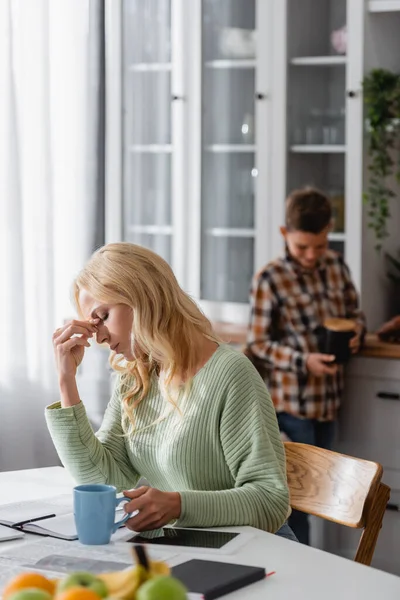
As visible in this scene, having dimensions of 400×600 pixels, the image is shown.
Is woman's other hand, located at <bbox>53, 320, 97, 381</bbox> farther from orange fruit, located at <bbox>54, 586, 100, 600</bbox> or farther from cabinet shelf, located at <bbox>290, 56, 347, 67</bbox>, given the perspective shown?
cabinet shelf, located at <bbox>290, 56, 347, 67</bbox>

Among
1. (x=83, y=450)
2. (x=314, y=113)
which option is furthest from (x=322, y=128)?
(x=83, y=450)

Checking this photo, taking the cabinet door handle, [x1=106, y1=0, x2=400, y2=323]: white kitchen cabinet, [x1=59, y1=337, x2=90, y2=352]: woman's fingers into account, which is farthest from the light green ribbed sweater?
[x1=106, y1=0, x2=400, y2=323]: white kitchen cabinet

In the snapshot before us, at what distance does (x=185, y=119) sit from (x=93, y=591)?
2859 millimetres

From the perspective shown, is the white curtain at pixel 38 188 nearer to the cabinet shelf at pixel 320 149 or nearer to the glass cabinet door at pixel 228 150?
the glass cabinet door at pixel 228 150

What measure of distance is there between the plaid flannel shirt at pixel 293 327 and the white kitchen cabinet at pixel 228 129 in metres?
0.30

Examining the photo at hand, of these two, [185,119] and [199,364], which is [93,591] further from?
[185,119]

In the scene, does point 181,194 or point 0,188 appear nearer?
point 0,188

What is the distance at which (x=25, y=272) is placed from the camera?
11.4ft

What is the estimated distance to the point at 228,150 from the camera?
372 centimetres

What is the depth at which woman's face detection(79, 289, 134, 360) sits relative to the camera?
74.4 inches

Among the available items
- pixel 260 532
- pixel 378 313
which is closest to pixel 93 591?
pixel 260 532

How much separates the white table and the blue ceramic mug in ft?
0.41

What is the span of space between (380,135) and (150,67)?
907 millimetres

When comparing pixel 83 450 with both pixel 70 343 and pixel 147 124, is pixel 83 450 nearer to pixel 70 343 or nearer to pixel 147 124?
pixel 70 343
